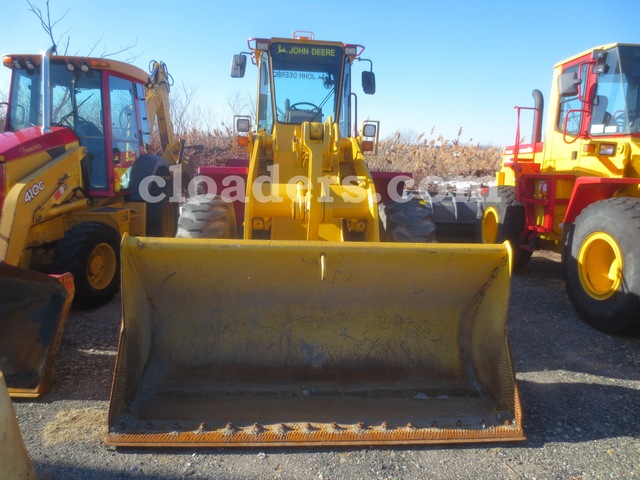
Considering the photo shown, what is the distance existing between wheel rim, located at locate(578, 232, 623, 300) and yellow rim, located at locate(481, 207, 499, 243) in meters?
2.36

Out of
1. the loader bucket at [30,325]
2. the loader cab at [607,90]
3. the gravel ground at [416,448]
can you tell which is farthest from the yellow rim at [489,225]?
the loader bucket at [30,325]

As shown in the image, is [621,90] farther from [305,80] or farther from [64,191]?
[64,191]

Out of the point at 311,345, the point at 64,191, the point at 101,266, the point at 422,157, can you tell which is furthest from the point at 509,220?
the point at 422,157

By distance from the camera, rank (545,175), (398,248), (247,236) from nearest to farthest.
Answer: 1. (398,248)
2. (247,236)
3. (545,175)

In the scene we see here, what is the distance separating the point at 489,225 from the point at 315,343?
5067mm

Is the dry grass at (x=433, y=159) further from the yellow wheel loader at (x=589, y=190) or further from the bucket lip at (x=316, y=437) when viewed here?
the bucket lip at (x=316, y=437)

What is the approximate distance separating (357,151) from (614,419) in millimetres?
3197

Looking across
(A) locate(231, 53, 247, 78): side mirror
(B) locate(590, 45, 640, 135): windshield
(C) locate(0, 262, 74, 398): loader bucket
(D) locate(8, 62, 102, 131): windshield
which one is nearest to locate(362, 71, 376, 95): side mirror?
(A) locate(231, 53, 247, 78): side mirror

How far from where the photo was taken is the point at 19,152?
4.30 metres

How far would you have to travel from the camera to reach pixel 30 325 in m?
3.24

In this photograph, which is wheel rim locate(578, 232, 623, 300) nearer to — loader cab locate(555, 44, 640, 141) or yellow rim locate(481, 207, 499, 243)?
loader cab locate(555, 44, 640, 141)

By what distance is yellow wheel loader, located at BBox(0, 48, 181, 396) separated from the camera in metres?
3.26

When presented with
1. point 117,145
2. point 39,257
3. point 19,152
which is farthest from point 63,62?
point 39,257

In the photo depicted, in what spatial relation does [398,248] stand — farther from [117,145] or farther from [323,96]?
[117,145]
